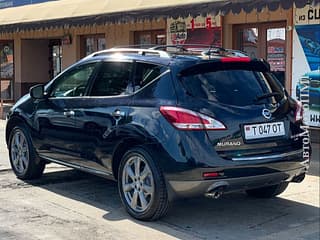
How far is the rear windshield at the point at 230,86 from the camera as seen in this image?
552 cm

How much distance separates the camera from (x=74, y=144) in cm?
663

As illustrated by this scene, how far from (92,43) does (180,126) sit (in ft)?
40.4

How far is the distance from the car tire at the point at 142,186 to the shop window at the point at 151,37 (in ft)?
28.9

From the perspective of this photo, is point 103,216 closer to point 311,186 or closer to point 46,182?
point 46,182

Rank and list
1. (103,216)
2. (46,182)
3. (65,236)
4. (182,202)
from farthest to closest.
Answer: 1. (46,182)
2. (182,202)
3. (103,216)
4. (65,236)

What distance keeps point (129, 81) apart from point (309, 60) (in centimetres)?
548

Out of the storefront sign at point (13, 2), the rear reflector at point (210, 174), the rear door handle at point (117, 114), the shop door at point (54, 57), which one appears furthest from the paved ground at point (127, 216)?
the shop door at point (54, 57)

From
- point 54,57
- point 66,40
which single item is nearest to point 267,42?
point 66,40

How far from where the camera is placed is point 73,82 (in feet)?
22.8

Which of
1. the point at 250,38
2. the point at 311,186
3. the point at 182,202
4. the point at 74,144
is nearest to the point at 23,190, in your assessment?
the point at 74,144

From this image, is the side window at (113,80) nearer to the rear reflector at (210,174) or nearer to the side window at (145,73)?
the side window at (145,73)

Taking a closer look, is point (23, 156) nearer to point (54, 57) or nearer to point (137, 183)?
point (137, 183)

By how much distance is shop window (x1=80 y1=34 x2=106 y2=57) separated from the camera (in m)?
16.7

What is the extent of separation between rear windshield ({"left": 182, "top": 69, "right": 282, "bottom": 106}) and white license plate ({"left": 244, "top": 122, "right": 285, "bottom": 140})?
0.25 m
